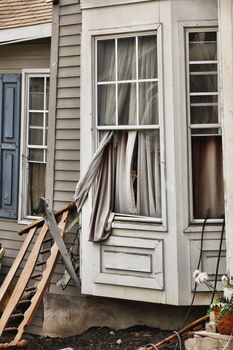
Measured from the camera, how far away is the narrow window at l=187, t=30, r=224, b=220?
5.73 meters

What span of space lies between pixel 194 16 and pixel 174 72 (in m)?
0.64

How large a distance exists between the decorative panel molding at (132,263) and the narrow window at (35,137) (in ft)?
7.12

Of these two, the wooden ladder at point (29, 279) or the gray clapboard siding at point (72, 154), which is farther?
the gray clapboard siding at point (72, 154)

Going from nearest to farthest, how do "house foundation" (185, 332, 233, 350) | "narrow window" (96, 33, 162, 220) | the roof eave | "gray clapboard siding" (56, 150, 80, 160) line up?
"house foundation" (185, 332, 233, 350), "narrow window" (96, 33, 162, 220), "gray clapboard siding" (56, 150, 80, 160), the roof eave

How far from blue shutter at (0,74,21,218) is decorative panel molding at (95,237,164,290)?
91.0 inches

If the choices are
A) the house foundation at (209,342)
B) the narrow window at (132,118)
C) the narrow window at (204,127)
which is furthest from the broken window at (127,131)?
the house foundation at (209,342)

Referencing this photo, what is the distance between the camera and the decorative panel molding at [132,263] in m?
5.73

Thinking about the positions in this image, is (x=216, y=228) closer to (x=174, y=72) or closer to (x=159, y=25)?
(x=174, y=72)

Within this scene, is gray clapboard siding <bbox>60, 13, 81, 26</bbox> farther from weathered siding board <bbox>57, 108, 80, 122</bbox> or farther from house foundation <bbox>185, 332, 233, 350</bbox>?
house foundation <bbox>185, 332, 233, 350</bbox>

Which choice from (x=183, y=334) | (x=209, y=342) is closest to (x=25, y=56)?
(x=183, y=334)

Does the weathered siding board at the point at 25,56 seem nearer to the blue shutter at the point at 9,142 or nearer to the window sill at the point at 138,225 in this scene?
the blue shutter at the point at 9,142

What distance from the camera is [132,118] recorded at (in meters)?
6.03

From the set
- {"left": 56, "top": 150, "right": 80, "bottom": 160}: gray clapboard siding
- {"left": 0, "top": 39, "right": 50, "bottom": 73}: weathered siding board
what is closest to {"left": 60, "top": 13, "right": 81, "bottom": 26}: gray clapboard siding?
{"left": 0, "top": 39, "right": 50, "bottom": 73}: weathered siding board

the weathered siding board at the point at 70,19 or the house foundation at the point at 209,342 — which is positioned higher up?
the weathered siding board at the point at 70,19
